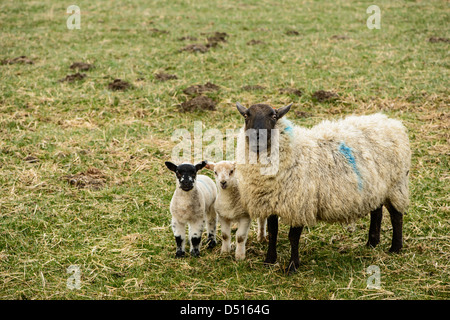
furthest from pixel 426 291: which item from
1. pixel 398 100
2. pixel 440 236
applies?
pixel 398 100

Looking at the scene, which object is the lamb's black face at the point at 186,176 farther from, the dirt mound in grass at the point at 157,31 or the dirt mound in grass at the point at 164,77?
the dirt mound in grass at the point at 157,31

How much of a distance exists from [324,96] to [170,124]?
368 centimetres

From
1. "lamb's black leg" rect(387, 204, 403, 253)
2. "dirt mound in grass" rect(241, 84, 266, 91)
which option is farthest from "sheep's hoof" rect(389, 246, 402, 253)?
"dirt mound in grass" rect(241, 84, 266, 91)

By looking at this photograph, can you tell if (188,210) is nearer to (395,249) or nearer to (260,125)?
(260,125)

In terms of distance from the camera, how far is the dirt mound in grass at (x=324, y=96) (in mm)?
10328

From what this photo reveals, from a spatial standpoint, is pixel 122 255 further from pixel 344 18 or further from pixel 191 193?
pixel 344 18

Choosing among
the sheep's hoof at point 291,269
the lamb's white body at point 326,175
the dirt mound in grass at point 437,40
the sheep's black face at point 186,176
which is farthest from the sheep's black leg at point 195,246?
the dirt mound in grass at point 437,40

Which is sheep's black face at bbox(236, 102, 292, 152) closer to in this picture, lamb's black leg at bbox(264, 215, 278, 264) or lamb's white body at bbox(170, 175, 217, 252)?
lamb's black leg at bbox(264, 215, 278, 264)

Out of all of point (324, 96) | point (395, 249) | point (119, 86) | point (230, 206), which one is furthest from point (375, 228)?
point (119, 86)

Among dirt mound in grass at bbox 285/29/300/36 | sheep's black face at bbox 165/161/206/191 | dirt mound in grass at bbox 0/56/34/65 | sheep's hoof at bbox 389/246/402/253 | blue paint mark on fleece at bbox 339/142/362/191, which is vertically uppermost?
dirt mound in grass at bbox 285/29/300/36

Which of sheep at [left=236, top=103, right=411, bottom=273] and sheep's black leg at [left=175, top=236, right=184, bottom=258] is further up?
sheep at [left=236, top=103, right=411, bottom=273]

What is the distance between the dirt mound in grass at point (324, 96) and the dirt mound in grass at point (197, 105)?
2411 millimetres

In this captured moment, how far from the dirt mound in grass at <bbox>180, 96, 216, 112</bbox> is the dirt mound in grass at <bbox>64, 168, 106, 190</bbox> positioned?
3.12 meters

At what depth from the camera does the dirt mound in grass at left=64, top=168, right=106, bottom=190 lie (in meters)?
7.08
